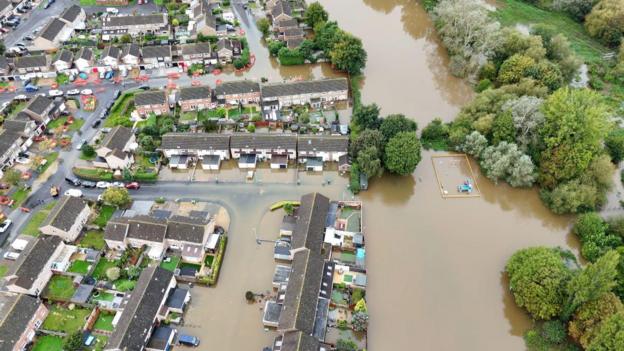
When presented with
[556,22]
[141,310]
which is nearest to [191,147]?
[141,310]

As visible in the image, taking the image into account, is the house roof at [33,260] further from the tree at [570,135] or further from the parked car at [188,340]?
the tree at [570,135]

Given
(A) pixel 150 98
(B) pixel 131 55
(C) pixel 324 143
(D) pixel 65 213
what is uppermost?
(B) pixel 131 55

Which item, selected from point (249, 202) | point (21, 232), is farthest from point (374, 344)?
point (21, 232)

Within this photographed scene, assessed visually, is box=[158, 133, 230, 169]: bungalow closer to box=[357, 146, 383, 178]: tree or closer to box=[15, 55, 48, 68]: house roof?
box=[357, 146, 383, 178]: tree

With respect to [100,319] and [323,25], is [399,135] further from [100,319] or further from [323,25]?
[100,319]

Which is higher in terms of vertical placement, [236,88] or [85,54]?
[85,54]

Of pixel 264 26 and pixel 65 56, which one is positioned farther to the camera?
pixel 264 26

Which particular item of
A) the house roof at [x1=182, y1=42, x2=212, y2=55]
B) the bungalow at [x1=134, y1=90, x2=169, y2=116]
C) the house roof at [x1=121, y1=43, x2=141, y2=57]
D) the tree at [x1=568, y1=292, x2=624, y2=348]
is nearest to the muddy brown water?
the tree at [x1=568, y1=292, x2=624, y2=348]

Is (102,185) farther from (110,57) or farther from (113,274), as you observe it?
(110,57)
